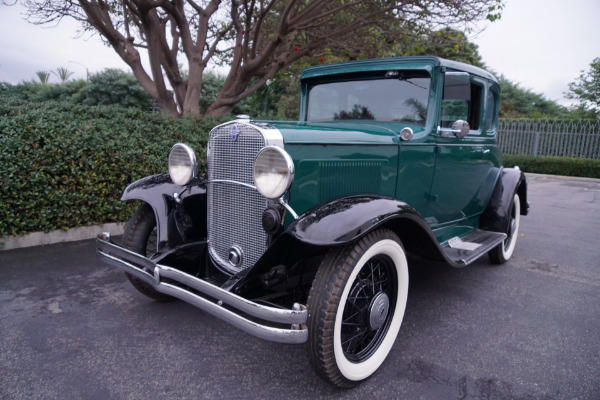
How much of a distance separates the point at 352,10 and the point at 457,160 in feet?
15.6

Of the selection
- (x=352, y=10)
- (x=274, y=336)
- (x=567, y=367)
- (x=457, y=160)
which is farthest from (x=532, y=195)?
(x=274, y=336)

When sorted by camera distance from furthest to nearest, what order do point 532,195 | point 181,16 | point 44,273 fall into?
point 532,195 → point 181,16 → point 44,273

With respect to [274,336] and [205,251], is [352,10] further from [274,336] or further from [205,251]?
[274,336]

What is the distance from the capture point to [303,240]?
191 centimetres

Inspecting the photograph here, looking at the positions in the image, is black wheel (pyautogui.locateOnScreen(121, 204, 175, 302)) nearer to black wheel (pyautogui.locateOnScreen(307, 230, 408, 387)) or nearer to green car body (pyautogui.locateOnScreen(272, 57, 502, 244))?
green car body (pyautogui.locateOnScreen(272, 57, 502, 244))

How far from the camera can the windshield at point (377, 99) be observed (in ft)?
10.1

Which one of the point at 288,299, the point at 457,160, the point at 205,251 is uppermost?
the point at 457,160

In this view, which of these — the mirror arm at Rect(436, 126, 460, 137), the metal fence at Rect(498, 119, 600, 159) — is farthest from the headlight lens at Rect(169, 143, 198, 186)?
the metal fence at Rect(498, 119, 600, 159)

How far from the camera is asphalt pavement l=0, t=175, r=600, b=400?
2070 millimetres

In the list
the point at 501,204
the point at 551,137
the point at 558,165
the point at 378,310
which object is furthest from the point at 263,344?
the point at 551,137

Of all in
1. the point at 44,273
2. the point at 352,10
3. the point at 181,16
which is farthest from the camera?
the point at 352,10

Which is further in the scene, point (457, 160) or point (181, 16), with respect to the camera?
point (181, 16)

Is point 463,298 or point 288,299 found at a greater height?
point 288,299

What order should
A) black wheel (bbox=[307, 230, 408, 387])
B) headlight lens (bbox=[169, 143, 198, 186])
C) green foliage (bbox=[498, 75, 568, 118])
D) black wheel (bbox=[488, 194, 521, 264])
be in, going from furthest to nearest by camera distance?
green foliage (bbox=[498, 75, 568, 118]), black wheel (bbox=[488, 194, 521, 264]), headlight lens (bbox=[169, 143, 198, 186]), black wheel (bbox=[307, 230, 408, 387])
